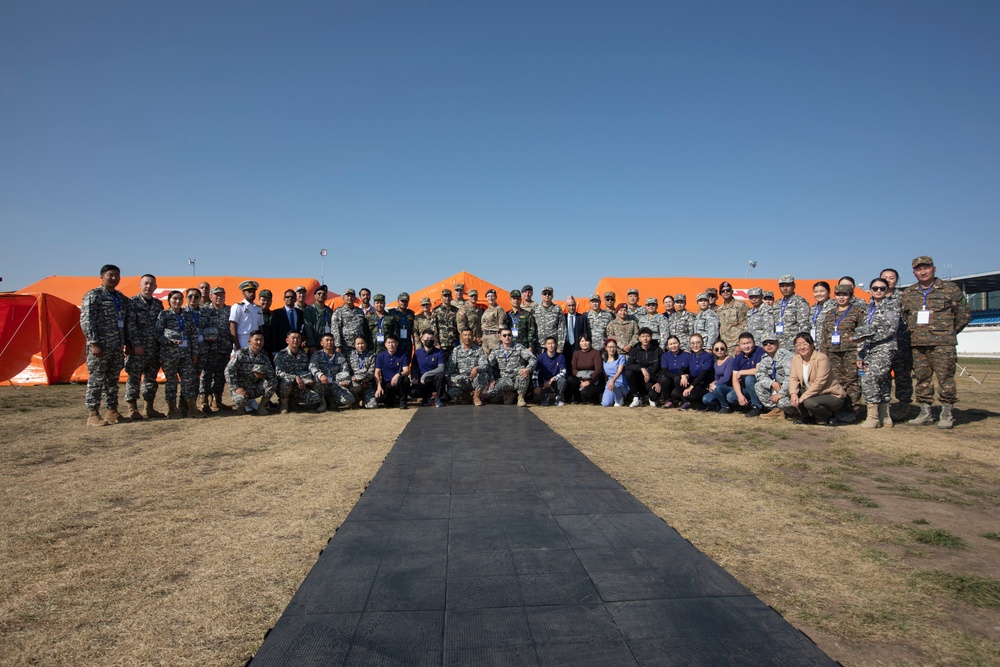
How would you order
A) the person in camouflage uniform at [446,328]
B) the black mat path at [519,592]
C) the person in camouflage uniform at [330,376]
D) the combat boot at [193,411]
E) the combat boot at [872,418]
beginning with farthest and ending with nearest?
the person in camouflage uniform at [446,328]
the person in camouflage uniform at [330,376]
the combat boot at [193,411]
the combat boot at [872,418]
the black mat path at [519,592]

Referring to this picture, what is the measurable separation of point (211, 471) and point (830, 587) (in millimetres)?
4319

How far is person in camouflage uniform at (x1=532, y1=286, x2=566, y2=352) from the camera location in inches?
371

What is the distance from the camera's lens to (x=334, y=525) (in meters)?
3.20

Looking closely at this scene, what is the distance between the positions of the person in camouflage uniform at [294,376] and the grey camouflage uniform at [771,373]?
20.2 feet

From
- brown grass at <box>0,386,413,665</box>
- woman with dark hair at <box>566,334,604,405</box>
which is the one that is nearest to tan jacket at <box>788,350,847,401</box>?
woman with dark hair at <box>566,334,604,405</box>

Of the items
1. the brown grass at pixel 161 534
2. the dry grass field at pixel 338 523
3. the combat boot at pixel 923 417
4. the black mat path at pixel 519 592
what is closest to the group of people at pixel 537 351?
the combat boot at pixel 923 417

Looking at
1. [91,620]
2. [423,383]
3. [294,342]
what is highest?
[294,342]

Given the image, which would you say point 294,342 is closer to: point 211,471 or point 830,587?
point 211,471

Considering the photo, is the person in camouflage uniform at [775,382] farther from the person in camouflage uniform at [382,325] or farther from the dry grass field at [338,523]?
the person in camouflage uniform at [382,325]

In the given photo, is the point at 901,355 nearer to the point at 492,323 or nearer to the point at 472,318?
the point at 492,323

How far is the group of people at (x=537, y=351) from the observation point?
6543 mm

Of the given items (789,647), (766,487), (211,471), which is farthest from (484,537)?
(211,471)

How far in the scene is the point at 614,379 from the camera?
8.45 m

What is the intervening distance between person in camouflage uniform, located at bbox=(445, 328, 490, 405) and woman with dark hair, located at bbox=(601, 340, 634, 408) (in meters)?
1.90
